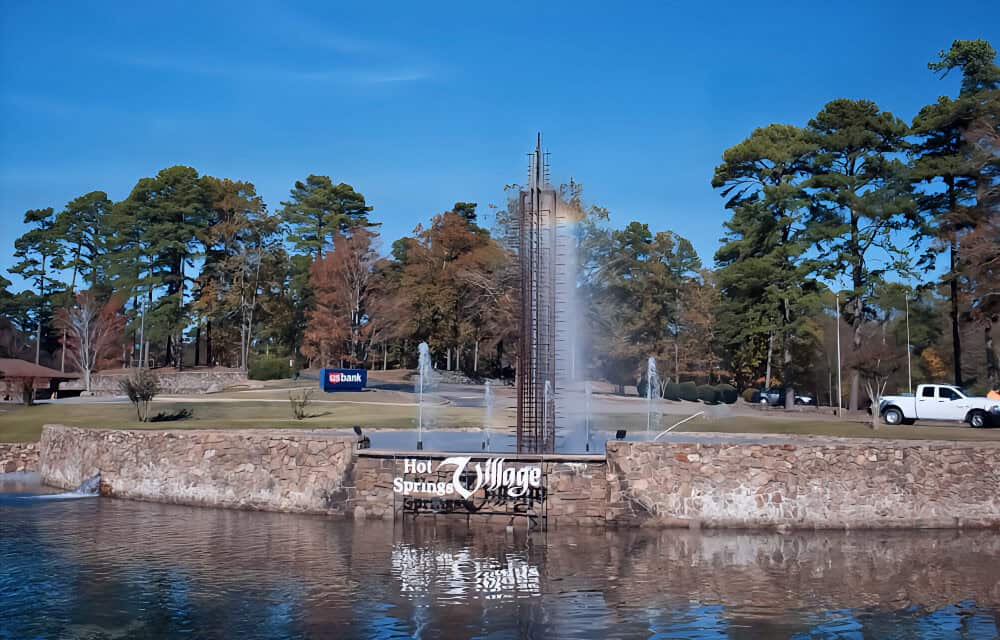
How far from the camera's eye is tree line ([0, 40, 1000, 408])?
48.4 metres

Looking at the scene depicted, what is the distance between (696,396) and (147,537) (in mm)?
44014

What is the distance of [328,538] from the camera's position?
17172mm

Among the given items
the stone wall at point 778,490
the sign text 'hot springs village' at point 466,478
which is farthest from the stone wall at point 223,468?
the stone wall at point 778,490

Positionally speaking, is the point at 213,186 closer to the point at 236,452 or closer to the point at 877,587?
the point at 236,452

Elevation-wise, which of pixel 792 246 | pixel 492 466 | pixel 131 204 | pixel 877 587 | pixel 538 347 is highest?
pixel 131 204

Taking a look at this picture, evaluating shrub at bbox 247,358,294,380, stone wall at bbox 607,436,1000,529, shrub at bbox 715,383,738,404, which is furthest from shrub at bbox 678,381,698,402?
stone wall at bbox 607,436,1000,529

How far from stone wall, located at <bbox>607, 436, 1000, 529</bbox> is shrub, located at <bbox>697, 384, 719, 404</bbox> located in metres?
36.3

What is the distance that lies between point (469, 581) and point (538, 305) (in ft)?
31.2

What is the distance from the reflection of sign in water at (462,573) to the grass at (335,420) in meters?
16.0

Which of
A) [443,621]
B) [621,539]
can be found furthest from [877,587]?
[443,621]

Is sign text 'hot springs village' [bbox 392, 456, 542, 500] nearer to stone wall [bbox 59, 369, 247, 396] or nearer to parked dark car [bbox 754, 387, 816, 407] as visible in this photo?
parked dark car [bbox 754, 387, 816, 407]

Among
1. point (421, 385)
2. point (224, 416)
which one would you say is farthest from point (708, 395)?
point (421, 385)

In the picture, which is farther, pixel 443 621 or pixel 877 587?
pixel 877 587

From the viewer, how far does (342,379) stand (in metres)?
52.9
